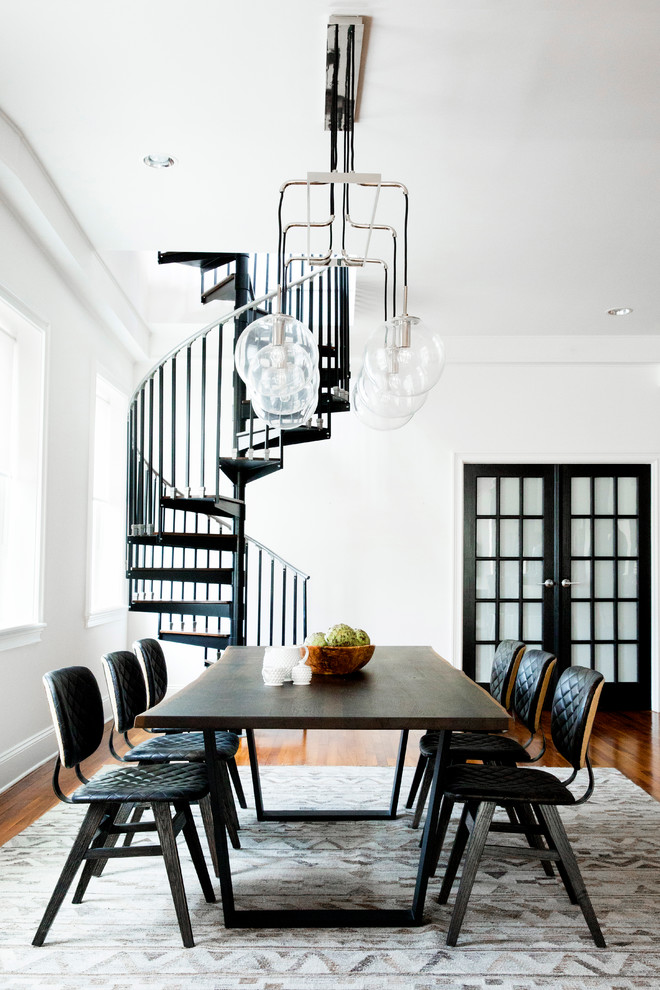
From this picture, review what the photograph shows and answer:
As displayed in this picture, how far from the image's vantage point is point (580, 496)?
24.0 feet

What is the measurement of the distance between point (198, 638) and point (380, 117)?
3.78 metres

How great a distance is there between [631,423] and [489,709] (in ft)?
17.7

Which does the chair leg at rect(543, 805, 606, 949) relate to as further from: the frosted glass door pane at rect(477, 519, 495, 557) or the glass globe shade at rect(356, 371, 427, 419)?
the frosted glass door pane at rect(477, 519, 495, 557)

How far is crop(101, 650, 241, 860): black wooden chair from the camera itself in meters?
3.11

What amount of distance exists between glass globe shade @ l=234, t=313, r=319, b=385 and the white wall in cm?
210

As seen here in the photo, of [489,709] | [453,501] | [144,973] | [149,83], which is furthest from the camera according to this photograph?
[453,501]

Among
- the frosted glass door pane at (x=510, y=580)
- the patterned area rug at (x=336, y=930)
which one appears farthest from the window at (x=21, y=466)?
the frosted glass door pane at (x=510, y=580)

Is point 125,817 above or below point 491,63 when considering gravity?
below

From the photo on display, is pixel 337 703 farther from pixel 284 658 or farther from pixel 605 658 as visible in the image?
pixel 605 658

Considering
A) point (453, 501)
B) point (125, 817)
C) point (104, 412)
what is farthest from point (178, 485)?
point (125, 817)

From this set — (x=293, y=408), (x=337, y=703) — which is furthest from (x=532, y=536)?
(x=337, y=703)

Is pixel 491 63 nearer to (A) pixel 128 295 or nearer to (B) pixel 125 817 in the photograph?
(B) pixel 125 817

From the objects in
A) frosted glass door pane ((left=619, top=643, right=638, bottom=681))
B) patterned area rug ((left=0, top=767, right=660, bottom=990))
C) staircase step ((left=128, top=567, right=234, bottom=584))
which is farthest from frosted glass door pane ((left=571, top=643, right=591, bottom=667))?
patterned area rug ((left=0, top=767, right=660, bottom=990))

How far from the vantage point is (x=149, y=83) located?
11.1 feet
